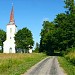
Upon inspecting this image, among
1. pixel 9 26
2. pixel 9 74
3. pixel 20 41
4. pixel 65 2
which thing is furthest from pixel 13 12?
pixel 9 74

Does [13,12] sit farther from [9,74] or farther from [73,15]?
[9,74]

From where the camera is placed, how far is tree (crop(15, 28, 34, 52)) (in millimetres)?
120594

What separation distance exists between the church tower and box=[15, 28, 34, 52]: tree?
4.92m

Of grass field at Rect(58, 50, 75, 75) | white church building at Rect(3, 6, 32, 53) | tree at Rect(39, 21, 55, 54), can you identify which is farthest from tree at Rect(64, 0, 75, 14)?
white church building at Rect(3, 6, 32, 53)

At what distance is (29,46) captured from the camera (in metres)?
123

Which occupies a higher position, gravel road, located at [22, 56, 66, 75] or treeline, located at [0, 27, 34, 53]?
treeline, located at [0, 27, 34, 53]

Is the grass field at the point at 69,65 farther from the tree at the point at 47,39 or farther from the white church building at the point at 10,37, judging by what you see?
the white church building at the point at 10,37

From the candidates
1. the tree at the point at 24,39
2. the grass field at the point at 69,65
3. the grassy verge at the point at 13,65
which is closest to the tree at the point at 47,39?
the tree at the point at 24,39

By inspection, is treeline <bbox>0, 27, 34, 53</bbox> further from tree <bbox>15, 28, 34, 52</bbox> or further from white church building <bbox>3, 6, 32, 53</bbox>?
white church building <bbox>3, 6, 32, 53</bbox>

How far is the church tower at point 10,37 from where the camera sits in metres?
128

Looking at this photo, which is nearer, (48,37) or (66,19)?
(66,19)

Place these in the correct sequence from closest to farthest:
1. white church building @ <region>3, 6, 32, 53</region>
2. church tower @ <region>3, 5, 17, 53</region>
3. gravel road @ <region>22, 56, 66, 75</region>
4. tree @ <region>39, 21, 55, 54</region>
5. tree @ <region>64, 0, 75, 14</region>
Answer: gravel road @ <region>22, 56, 66, 75</region> → tree @ <region>64, 0, 75, 14</region> → tree @ <region>39, 21, 55, 54</region> → white church building @ <region>3, 6, 32, 53</region> → church tower @ <region>3, 5, 17, 53</region>

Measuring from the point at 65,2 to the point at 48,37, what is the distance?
79.6ft

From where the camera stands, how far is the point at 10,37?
129875 millimetres
